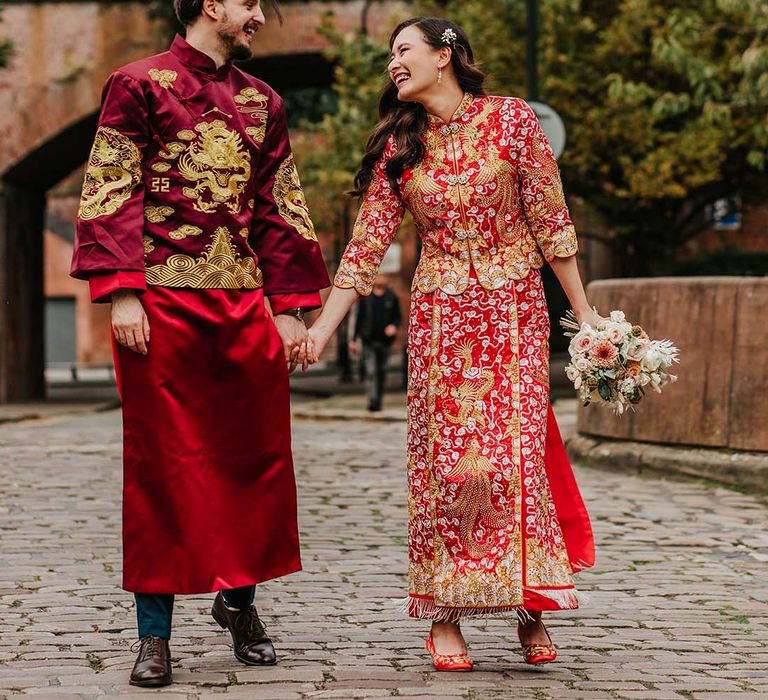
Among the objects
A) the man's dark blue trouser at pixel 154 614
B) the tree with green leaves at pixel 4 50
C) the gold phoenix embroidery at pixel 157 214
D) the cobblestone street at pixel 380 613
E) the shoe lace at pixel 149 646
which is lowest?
the cobblestone street at pixel 380 613

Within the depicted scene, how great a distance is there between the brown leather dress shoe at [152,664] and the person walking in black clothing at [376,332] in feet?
42.7

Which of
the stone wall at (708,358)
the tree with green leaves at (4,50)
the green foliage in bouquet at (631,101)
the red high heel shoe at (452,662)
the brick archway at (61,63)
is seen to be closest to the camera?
the red high heel shoe at (452,662)

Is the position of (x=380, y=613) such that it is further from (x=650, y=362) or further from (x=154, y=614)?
(x=650, y=362)

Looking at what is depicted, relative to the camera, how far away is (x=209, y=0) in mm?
4730

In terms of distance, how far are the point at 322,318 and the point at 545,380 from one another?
27.8 inches

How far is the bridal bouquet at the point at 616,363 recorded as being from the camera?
15.7ft

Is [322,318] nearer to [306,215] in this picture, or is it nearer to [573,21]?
[306,215]

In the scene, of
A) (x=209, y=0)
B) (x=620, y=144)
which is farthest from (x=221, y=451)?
(x=620, y=144)

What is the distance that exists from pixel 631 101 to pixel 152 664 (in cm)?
1496

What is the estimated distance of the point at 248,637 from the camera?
4.85 metres

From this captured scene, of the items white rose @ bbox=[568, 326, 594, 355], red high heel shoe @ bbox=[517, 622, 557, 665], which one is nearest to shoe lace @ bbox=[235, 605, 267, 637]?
red high heel shoe @ bbox=[517, 622, 557, 665]

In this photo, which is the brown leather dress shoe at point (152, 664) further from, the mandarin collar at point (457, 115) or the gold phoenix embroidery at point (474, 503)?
the mandarin collar at point (457, 115)

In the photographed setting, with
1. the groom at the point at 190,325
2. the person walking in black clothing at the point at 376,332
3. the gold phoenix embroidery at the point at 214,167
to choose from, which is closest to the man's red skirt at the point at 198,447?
the groom at the point at 190,325

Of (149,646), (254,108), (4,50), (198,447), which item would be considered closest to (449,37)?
(254,108)
